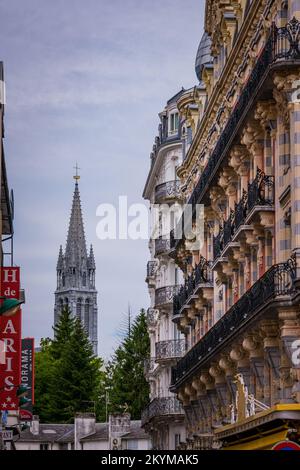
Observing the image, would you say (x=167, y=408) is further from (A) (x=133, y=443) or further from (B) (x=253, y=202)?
(B) (x=253, y=202)

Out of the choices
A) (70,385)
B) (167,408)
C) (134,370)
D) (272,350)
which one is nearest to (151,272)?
(167,408)

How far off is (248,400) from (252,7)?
43.4ft

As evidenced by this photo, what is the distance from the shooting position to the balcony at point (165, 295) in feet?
261

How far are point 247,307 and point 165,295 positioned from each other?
137 feet

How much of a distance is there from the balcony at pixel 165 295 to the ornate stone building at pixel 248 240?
18.3m

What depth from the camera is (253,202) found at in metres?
38.8

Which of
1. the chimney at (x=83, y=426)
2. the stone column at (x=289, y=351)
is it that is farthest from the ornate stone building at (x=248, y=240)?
the chimney at (x=83, y=426)

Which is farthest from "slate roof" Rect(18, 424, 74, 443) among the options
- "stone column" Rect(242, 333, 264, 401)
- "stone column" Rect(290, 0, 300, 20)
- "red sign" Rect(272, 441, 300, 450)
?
"red sign" Rect(272, 441, 300, 450)

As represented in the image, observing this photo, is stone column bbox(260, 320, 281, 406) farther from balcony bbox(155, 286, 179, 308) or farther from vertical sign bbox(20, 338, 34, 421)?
balcony bbox(155, 286, 179, 308)

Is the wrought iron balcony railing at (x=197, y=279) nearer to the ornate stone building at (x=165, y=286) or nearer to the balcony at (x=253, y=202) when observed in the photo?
the balcony at (x=253, y=202)

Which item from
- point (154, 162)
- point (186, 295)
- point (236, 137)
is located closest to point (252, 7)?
point (236, 137)

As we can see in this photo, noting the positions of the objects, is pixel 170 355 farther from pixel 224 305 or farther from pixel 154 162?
pixel 224 305

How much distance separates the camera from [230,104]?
1980 inches

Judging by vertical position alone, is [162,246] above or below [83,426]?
above
